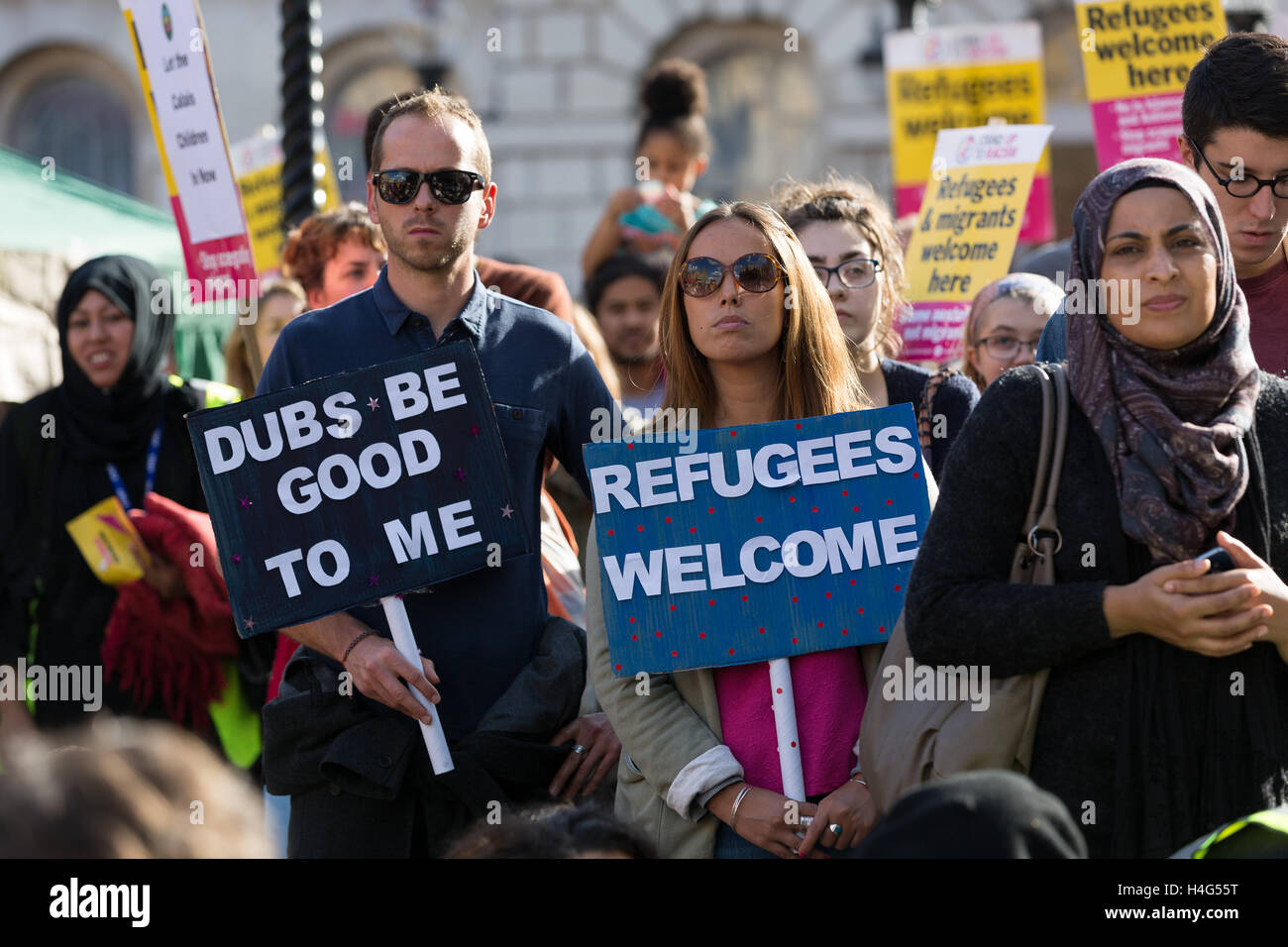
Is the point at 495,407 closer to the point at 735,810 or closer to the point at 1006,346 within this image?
the point at 735,810

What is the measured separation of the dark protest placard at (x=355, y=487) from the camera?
3.45m

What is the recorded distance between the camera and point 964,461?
9.10 feet

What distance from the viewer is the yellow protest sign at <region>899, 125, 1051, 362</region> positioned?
20.3ft

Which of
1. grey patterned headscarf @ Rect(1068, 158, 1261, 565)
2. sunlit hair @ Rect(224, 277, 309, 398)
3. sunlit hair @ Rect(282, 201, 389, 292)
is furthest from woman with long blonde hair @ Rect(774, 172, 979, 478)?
sunlit hair @ Rect(224, 277, 309, 398)

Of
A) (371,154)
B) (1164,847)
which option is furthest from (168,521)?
(1164,847)

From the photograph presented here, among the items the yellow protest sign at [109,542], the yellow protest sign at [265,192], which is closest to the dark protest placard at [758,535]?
the yellow protest sign at [109,542]

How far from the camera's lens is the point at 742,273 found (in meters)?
3.43

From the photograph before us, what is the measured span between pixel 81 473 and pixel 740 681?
2.83 meters

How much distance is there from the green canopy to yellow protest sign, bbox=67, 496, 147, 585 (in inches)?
139

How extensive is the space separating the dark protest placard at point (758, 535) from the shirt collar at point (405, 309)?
0.60 m

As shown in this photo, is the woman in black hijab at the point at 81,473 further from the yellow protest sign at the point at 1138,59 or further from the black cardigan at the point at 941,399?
the yellow protest sign at the point at 1138,59

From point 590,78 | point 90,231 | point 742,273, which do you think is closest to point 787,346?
point 742,273

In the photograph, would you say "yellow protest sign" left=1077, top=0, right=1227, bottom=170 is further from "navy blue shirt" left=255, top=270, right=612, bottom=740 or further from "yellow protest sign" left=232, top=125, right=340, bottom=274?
"yellow protest sign" left=232, top=125, right=340, bottom=274
